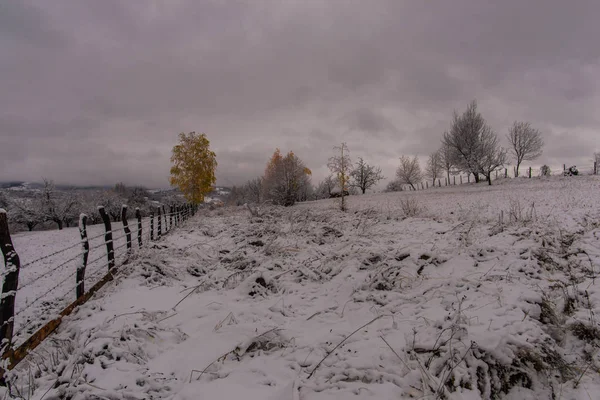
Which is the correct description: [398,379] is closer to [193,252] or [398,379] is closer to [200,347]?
[200,347]

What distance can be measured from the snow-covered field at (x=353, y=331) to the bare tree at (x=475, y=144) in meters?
28.5

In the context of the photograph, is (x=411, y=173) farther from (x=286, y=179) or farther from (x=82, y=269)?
(x=82, y=269)

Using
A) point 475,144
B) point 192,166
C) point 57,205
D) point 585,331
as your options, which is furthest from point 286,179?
point 57,205

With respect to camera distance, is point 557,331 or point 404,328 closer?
point 557,331

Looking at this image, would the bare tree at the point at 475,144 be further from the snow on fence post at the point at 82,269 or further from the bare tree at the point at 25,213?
the bare tree at the point at 25,213

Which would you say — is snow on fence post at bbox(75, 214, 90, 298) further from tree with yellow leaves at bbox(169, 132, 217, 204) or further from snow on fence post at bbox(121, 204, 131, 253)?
tree with yellow leaves at bbox(169, 132, 217, 204)

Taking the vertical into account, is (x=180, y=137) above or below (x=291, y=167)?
above

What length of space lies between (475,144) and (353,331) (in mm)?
33606

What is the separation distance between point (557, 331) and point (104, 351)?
15.7 feet

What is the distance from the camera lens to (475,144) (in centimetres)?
2919

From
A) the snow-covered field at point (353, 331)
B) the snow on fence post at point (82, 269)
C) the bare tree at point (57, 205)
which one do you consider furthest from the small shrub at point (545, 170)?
the bare tree at point (57, 205)

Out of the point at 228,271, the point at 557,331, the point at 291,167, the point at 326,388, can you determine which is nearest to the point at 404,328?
the point at 326,388

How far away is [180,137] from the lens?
28.7 m

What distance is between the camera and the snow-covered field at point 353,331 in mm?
2188
